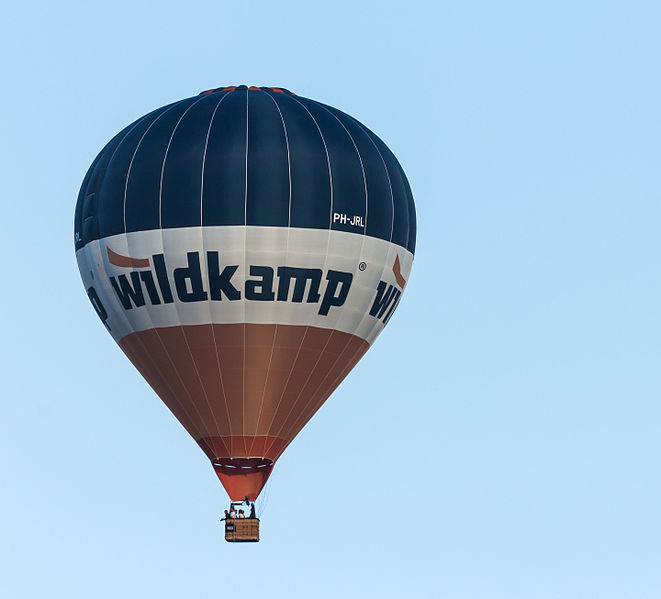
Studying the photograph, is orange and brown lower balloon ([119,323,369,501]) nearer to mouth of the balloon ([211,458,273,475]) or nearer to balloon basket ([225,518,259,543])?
mouth of the balloon ([211,458,273,475])

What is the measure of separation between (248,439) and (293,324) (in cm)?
286

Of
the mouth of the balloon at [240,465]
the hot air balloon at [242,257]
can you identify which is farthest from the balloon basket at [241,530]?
the mouth of the balloon at [240,465]

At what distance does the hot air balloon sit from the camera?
187 ft

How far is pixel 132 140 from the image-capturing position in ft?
191

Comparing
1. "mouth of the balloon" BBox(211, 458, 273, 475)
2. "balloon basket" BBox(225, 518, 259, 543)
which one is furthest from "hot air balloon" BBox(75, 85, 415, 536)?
"balloon basket" BBox(225, 518, 259, 543)

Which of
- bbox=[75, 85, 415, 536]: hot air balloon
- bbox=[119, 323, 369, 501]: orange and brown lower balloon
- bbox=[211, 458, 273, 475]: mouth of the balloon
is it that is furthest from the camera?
bbox=[211, 458, 273, 475]: mouth of the balloon

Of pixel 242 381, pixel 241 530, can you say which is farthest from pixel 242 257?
pixel 241 530

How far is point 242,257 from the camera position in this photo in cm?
5688

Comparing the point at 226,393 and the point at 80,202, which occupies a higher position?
the point at 80,202

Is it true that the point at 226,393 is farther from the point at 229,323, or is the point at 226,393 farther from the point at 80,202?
the point at 80,202

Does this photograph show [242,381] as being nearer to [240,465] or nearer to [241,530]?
[240,465]

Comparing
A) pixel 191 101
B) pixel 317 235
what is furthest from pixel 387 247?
pixel 191 101

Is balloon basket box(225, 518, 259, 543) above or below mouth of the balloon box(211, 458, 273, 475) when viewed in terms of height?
below

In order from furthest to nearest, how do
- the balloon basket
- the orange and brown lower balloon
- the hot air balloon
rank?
the balloon basket, the orange and brown lower balloon, the hot air balloon
